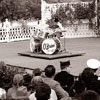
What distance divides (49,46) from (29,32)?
7.56 m

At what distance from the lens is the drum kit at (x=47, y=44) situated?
1428 cm

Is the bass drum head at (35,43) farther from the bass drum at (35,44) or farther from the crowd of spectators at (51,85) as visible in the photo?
the crowd of spectators at (51,85)

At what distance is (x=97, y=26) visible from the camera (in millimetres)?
23141

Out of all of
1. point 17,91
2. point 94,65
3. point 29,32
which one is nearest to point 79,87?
point 17,91

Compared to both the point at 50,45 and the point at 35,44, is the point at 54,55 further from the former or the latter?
the point at 35,44

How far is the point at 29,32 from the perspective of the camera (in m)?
21.8

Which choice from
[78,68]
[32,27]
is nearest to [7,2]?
[32,27]

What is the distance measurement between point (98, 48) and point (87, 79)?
430 inches

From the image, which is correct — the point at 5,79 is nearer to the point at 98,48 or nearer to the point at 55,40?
the point at 55,40

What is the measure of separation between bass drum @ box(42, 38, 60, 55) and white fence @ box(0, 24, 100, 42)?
528 cm

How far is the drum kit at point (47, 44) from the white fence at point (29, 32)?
4.78m

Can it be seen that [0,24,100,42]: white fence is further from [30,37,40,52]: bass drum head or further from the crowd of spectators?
the crowd of spectators

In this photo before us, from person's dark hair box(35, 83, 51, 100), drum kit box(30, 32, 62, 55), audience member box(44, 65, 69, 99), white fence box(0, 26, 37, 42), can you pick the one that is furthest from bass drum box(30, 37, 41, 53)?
person's dark hair box(35, 83, 51, 100)

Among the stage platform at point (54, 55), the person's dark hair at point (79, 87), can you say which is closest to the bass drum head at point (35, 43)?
the stage platform at point (54, 55)
